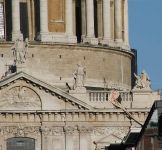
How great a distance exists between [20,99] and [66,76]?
27.0 ft

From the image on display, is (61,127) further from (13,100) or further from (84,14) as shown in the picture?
(84,14)

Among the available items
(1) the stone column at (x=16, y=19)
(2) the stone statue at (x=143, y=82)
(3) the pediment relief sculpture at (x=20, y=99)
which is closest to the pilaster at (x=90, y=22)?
(1) the stone column at (x=16, y=19)

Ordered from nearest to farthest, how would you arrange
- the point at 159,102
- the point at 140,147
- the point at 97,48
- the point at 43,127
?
the point at 159,102
the point at 140,147
the point at 43,127
the point at 97,48

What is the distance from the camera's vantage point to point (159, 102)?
5022cm

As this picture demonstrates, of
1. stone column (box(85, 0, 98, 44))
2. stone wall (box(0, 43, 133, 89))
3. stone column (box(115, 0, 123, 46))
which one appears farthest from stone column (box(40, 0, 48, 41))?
stone column (box(115, 0, 123, 46))

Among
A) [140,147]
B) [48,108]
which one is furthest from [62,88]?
[140,147]

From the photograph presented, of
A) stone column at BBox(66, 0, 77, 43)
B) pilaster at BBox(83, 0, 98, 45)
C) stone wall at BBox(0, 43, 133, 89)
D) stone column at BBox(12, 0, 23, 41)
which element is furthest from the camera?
pilaster at BBox(83, 0, 98, 45)

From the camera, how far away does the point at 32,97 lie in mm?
83375

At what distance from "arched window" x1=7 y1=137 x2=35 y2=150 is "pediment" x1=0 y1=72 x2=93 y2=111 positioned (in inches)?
62.3

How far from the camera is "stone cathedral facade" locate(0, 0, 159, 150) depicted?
3280 inches

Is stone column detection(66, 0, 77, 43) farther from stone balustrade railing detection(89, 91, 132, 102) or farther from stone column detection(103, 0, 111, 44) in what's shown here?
stone balustrade railing detection(89, 91, 132, 102)

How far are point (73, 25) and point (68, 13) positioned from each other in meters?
1.33

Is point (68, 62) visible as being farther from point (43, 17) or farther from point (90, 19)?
point (90, 19)

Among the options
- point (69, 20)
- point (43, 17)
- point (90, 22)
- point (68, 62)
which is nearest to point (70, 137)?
point (68, 62)
